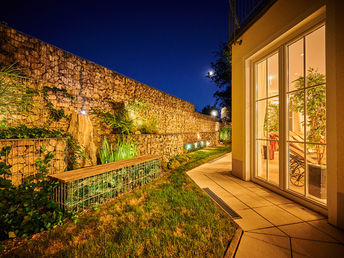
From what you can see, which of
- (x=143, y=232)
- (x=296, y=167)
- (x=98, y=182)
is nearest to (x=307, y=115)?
(x=296, y=167)

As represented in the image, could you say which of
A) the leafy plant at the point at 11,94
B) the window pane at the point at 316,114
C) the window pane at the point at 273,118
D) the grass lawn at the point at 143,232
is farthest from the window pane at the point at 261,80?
the leafy plant at the point at 11,94

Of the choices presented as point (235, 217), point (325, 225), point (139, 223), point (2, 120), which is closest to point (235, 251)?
point (235, 217)

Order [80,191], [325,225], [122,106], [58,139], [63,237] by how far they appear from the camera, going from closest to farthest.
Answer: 1. [63,237]
2. [325,225]
3. [80,191]
4. [58,139]
5. [122,106]

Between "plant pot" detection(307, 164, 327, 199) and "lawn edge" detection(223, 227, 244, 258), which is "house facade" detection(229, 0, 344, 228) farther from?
"lawn edge" detection(223, 227, 244, 258)

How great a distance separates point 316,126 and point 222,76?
1189 cm

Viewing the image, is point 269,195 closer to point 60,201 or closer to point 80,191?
point 80,191

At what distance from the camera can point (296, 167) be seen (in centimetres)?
237

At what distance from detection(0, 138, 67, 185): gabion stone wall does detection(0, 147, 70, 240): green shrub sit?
0.08m

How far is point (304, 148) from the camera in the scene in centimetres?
221

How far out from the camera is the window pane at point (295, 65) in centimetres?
224

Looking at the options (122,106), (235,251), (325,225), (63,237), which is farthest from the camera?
(122,106)

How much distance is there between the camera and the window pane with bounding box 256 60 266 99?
9.77 feet

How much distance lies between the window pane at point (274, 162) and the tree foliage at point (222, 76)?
10.9 meters

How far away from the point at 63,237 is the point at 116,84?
15.9ft
